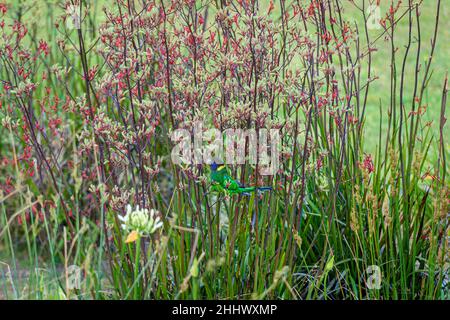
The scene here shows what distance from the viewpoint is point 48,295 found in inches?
110

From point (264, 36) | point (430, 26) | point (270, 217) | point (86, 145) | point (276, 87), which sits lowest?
point (270, 217)

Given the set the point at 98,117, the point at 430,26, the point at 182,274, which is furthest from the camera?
the point at 430,26

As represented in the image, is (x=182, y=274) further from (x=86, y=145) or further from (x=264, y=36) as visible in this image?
(x=264, y=36)

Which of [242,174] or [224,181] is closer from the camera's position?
[224,181]

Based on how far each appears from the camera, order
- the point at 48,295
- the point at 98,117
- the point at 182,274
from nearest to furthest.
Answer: the point at 48,295
the point at 98,117
the point at 182,274

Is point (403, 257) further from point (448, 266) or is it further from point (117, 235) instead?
point (117, 235)

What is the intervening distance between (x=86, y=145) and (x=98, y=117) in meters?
0.12

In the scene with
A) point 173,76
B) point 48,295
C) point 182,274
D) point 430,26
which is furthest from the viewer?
point 430,26

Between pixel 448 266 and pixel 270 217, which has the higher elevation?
pixel 270 217

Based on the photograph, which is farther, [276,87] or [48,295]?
[276,87]

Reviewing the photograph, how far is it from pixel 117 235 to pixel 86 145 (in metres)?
0.61

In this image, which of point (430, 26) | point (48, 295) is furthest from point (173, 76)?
point (430, 26)

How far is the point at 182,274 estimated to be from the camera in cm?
320
